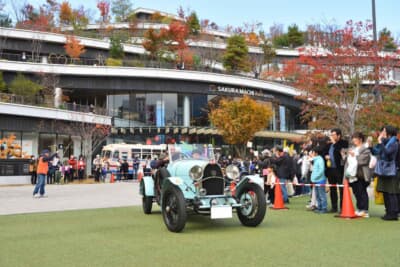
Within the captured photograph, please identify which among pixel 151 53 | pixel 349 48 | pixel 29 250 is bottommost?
pixel 29 250

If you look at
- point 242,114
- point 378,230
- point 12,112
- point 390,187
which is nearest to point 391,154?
point 390,187

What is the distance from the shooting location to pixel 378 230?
7.27m

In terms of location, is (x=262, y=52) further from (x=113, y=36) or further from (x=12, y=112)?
(x=12, y=112)

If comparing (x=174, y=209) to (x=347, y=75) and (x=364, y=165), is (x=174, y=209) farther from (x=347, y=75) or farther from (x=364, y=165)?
(x=347, y=75)

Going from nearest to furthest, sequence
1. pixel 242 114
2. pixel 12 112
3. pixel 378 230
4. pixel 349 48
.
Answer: pixel 378 230, pixel 349 48, pixel 12 112, pixel 242 114

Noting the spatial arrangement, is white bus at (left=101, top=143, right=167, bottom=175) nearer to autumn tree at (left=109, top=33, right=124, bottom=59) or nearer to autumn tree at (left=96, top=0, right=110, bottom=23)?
autumn tree at (left=109, top=33, right=124, bottom=59)

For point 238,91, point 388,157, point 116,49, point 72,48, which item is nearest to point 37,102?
point 72,48

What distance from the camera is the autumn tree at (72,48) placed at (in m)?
41.0

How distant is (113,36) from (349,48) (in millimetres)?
29146

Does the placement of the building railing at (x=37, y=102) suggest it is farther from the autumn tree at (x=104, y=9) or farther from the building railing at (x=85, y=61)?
the autumn tree at (x=104, y=9)

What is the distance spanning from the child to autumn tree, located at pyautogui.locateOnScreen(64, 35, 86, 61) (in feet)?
115

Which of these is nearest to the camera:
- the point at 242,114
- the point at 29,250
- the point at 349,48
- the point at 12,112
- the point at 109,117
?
the point at 29,250

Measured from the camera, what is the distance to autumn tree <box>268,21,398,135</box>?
22.8 metres

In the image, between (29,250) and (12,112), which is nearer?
(29,250)
